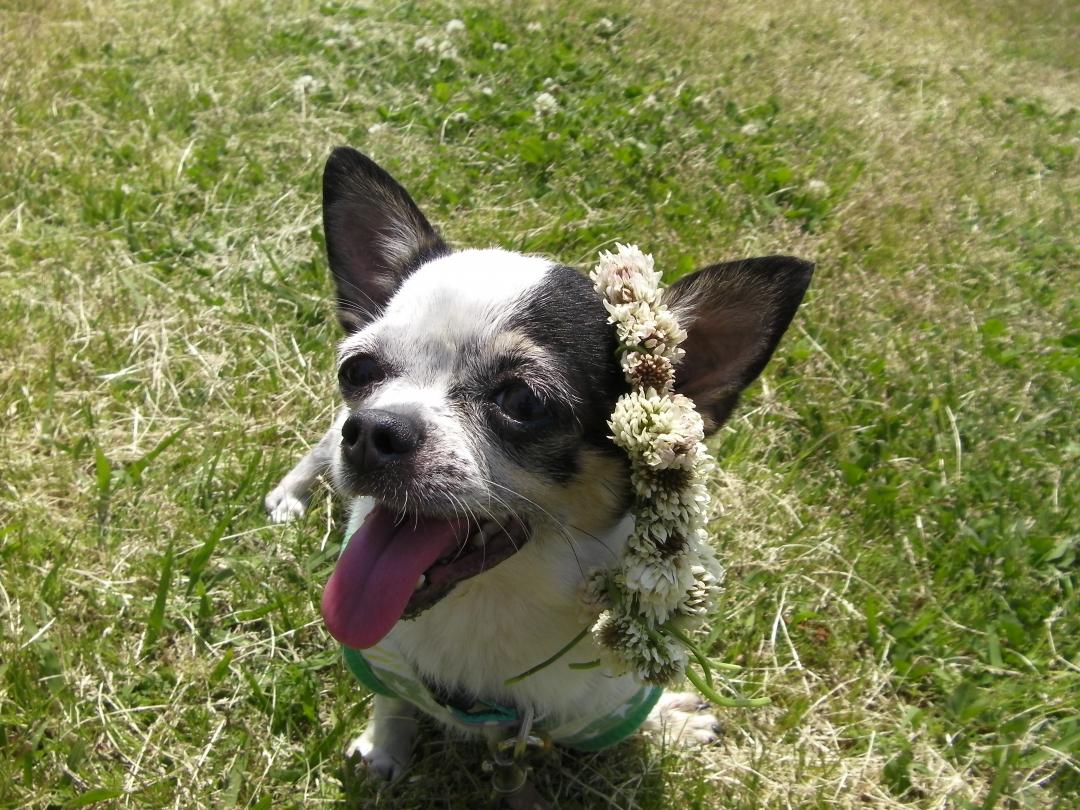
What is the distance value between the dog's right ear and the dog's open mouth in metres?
0.69

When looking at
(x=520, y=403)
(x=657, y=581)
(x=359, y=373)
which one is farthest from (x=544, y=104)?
(x=657, y=581)

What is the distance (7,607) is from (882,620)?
2712 millimetres

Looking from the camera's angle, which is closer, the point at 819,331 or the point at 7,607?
the point at 7,607

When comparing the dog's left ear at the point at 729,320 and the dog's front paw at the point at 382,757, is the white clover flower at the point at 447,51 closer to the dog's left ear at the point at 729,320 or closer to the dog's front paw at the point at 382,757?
the dog's left ear at the point at 729,320

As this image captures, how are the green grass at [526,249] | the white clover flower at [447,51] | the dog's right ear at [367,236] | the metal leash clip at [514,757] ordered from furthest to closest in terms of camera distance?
the white clover flower at [447,51], the green grass at [526,249], the dog's right ear at [367,236], the metal leash clip at [514,757]

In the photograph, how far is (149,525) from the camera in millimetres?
2805

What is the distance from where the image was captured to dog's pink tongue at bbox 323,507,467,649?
69.9 inches

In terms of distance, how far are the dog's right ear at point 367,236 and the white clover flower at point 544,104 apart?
10.2 ft

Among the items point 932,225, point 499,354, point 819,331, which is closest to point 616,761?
point 499,354

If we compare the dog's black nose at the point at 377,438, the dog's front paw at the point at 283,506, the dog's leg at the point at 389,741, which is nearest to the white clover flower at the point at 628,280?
the dog's black nose at the point at 377,438

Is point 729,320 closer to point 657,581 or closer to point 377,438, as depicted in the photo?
point 657,581

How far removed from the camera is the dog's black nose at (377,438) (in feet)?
5.72

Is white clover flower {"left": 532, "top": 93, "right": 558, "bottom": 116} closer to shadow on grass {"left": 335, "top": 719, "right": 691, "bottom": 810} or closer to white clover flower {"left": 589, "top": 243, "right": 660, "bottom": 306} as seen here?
white clover flower {"left": 589, "top": 243, "right": 660, "bottom": 306}

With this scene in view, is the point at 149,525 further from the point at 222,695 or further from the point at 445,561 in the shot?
the point at 445,561
